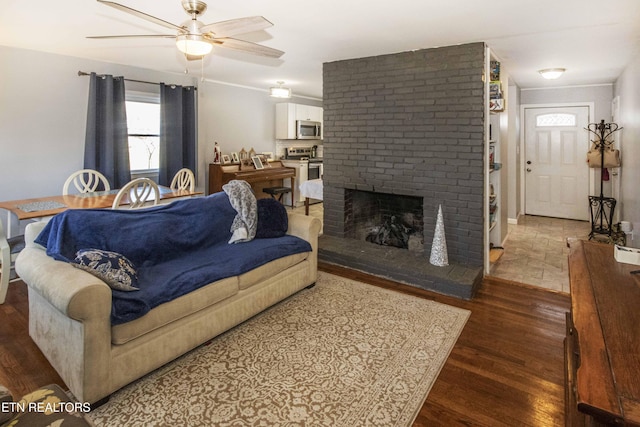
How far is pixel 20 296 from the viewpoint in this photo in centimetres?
319

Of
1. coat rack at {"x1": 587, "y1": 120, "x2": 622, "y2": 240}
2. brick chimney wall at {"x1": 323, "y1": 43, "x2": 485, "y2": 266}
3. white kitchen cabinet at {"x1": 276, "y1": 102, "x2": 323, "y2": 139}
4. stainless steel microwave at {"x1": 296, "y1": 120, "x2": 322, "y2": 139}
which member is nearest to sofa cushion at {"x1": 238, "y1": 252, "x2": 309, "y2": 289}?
brick chimney wall at {"x1": 323, "y1": 43, "x2": 485, "y2": 266}

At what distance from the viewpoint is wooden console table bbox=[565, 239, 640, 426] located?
87 centimetres

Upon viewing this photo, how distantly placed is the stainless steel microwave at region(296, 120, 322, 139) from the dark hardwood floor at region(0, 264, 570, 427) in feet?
15.7

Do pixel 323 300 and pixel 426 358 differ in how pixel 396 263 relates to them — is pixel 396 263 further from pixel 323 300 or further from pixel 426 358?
pixel 426 358

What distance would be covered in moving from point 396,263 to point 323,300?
0.95 m

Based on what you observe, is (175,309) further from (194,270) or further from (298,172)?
(298,172)

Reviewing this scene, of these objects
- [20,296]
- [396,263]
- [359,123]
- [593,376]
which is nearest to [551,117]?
[359,123]

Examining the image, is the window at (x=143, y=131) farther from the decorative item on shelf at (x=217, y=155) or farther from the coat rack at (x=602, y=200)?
the coat rack at (x=602, y=200)

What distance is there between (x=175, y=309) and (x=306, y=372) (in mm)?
859

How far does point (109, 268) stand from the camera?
2.09 metres

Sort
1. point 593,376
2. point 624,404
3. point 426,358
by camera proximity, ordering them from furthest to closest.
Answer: point 426,358, point 593,376, point 624,404

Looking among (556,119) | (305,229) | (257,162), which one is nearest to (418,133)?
(305,229)

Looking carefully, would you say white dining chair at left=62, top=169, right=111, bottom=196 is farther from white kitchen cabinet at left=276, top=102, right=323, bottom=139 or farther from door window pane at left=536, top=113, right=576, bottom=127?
door window pane at left=536, top=113, right=576, bottom=127

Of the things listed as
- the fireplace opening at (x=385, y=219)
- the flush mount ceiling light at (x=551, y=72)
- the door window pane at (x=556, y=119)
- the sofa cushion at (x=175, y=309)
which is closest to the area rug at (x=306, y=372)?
the sofa cushion at (x=175, y=309)
